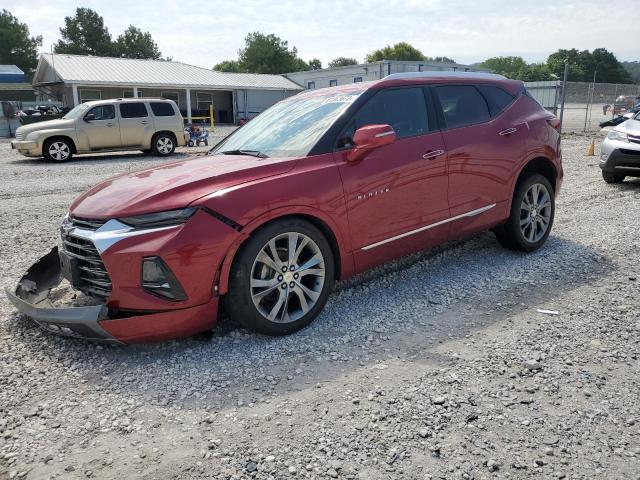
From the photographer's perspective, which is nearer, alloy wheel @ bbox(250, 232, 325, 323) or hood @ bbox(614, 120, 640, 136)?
alloy wheel @ bbox(250, 232, 325, 323)

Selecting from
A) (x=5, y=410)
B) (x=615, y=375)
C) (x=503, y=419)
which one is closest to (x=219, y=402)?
(x=5, y=410)

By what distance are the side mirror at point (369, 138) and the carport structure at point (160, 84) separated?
33.0m

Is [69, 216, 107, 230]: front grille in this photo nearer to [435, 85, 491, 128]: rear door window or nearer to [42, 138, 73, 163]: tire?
[435, 85, 491, 128]: rear door window

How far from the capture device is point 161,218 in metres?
3.24

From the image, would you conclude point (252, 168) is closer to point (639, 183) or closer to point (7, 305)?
point (7, 305)

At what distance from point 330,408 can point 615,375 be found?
175cm

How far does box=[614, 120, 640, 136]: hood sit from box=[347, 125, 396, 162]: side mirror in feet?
24.3

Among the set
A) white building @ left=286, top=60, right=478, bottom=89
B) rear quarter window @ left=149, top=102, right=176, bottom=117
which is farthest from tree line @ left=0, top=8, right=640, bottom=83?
rear quarter window @ left=149, top=102, right=176, bottom=117

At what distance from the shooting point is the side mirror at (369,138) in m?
3.80

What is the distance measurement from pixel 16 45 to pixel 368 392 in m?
81.4

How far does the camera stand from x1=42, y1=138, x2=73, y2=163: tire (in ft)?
49.8

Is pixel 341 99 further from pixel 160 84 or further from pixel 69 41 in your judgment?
pixel 69 41

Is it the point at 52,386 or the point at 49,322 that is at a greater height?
the point at 49,322

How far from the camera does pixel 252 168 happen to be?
12.0 ft
